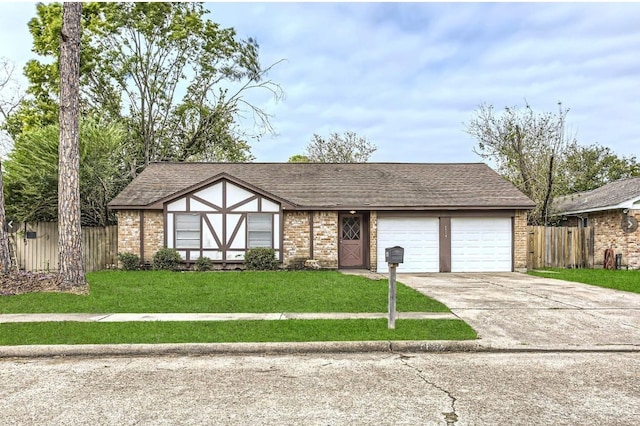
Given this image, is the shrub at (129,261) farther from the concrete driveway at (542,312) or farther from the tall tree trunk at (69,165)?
the concrete driveway at (542,312)

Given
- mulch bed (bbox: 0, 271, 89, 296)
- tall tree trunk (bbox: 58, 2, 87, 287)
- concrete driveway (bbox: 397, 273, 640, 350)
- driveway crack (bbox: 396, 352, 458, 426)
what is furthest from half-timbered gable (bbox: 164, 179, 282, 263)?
driveway crack (bbox: 396, 352, 458, 426)

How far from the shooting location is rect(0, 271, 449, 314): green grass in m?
9.62

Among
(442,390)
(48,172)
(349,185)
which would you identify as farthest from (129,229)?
(442,390)

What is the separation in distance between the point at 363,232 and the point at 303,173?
4.32m

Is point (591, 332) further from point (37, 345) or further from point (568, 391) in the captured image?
point (37, 345)

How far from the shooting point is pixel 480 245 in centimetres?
1847

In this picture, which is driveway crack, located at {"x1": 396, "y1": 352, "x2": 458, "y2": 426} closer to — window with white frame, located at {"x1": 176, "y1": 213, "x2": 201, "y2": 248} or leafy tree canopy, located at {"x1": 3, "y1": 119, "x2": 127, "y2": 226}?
window with white frame, located at {"x1": 176, "y1": 213, "x2": 201, "y2": 248}

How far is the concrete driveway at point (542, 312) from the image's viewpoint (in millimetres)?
7273

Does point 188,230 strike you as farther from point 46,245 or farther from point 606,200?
point 606,200

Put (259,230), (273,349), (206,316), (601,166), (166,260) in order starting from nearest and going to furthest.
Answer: (273,349) → (206,316) → (166,260) → (259,230) → (601,166)

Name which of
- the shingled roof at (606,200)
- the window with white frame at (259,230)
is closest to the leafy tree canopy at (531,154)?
the shingled roof at (606,200)

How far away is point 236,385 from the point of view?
5344mm

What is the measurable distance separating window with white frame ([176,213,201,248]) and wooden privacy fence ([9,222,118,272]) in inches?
121

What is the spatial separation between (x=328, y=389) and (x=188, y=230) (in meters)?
14.0
